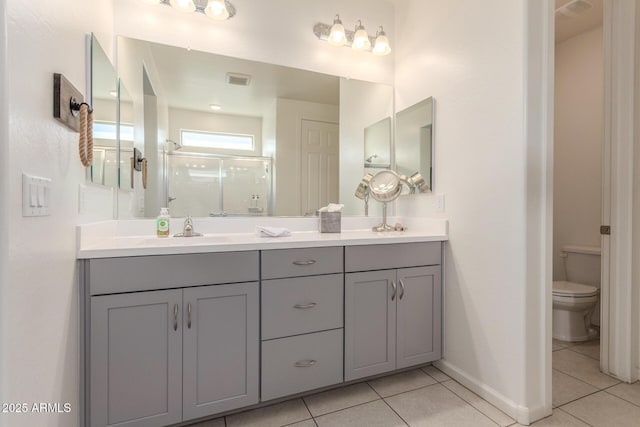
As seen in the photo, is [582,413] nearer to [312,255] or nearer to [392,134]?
[312,255]

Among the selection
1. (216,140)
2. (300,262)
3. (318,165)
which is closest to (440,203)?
(318,165)

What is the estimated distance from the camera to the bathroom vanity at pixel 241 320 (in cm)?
122

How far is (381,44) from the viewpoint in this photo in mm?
2275

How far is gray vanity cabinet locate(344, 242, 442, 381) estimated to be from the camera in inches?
65.2

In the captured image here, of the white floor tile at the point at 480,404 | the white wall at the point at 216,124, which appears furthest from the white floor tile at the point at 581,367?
the white wall at the point at 216,124

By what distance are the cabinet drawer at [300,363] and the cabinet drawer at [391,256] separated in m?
0.39

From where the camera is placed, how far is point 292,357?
4.97ft

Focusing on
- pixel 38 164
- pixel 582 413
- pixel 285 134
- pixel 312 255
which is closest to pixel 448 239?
pixel 312 255

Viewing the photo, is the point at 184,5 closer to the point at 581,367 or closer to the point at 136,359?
the point at 136,359

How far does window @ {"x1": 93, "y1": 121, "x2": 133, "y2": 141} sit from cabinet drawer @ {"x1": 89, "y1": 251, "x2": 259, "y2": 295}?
0.63 metres

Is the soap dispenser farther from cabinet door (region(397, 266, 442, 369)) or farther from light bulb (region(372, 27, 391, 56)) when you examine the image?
light bulb (region(372, 27, 391, 56))

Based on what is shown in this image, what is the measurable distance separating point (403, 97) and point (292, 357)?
203cm

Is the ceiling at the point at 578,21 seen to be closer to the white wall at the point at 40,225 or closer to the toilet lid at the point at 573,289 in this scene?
the toilet lid at the point at 573,289

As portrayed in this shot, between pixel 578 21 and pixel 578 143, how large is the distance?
1.09 metres
